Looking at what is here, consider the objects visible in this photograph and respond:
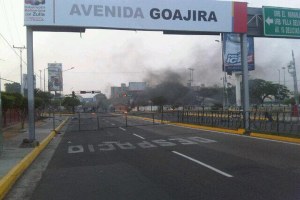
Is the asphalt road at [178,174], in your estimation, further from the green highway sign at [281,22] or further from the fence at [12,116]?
the fence at [12,116]

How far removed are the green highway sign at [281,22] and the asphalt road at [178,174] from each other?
27.8 ft

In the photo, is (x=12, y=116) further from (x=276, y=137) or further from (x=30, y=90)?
(x=276, y=137)

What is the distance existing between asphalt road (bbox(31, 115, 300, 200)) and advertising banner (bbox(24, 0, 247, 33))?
6565 millimetres

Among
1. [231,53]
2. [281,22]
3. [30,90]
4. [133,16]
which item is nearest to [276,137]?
[281,22]

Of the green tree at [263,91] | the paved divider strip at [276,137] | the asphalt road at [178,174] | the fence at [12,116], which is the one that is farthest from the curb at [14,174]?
the green tree at [263,91]

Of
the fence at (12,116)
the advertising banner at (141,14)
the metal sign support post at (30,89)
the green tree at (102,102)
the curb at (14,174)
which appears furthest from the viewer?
the green tree at (102,102)

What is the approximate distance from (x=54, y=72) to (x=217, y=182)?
65690 mm

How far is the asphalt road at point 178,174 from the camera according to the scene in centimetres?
873

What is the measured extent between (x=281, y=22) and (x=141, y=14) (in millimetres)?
7580

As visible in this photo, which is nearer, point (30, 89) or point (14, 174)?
point (14, 174)

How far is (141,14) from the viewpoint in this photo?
69.9 feet

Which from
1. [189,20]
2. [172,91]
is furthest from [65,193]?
[172,91]

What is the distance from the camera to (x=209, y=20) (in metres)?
22.6

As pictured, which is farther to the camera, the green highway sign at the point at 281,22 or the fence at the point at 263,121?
the green highway sign at the point at 281,22
